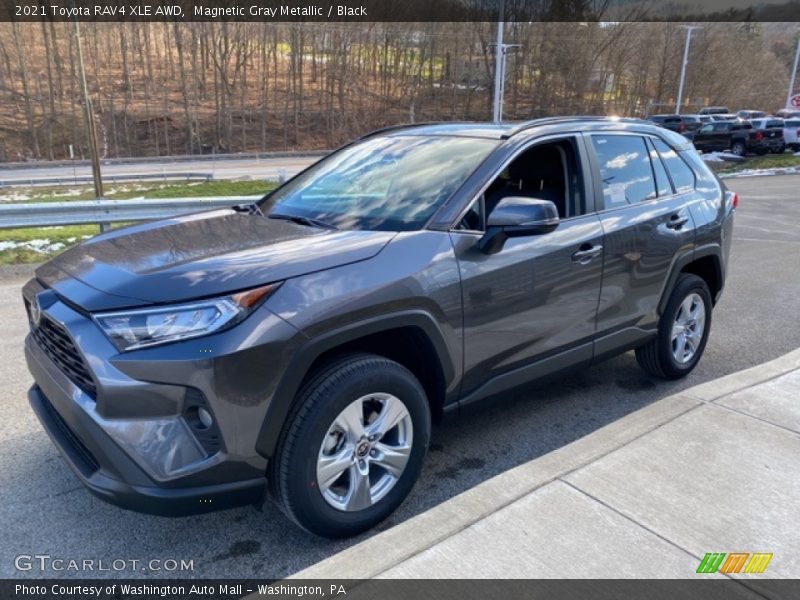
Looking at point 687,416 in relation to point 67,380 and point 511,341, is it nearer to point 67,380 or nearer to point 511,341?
point 511,341

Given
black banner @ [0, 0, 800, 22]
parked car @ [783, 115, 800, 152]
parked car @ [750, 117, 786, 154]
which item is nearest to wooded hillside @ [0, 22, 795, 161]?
black banner @ [0, 0, 800, 22]

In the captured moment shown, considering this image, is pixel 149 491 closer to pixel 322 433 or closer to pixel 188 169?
pixel 322 433

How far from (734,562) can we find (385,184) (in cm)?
235

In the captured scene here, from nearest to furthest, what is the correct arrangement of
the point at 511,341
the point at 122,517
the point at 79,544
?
the point at 79,544, the point at 122,517, the point at 511,341

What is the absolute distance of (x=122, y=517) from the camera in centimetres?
293

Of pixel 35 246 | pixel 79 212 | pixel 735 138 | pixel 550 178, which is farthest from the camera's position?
pixel 735 138

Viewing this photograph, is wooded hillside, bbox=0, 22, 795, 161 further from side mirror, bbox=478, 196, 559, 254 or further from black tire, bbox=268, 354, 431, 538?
black tire, bbox=268, 354, 431, 538

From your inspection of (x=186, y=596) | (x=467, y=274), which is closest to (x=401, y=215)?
(x=467, y=274)

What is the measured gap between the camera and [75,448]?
2.55 metres

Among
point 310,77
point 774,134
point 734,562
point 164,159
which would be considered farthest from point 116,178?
point 734,562

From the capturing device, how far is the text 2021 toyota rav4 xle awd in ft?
7.54

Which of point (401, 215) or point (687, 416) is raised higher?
point (401, 215)

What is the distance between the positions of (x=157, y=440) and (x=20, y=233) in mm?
11046

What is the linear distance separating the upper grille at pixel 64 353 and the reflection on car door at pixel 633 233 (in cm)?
269
